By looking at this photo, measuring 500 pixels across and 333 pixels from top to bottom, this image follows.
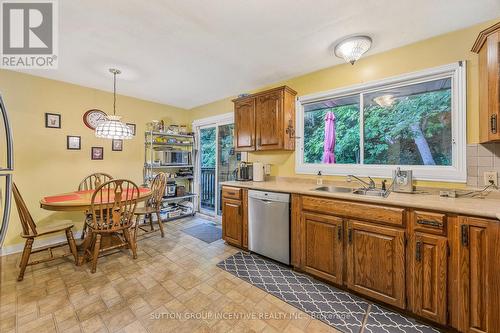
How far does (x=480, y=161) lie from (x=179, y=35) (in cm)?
294

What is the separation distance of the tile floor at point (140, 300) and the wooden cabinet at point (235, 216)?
34cm

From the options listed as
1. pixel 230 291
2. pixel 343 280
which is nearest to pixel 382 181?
pixel 343 280

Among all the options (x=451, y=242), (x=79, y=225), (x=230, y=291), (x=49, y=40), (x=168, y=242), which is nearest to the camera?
(x=451, y=242)

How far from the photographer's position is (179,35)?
1.96 m

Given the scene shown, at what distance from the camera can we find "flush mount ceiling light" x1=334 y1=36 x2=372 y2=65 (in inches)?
77.3

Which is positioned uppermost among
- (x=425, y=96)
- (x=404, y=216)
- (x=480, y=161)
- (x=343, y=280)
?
(x=425, y=96)

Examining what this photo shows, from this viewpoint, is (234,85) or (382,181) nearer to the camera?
(382,181)

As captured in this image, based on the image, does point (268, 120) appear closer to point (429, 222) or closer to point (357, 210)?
point (357, 210)

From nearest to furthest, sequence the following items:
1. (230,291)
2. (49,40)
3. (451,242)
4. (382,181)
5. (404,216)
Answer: (451,242) → (404,216) → (230,291) → (49,40) → (382,181)

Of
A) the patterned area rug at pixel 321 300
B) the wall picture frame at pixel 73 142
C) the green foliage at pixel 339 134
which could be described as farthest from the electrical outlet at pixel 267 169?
the wall picture frame at pixel 73 142

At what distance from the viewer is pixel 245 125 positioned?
3104mm

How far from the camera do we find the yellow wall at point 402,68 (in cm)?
181

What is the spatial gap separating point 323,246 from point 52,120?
391 centimetres

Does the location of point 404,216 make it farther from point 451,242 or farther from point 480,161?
point 480,161
